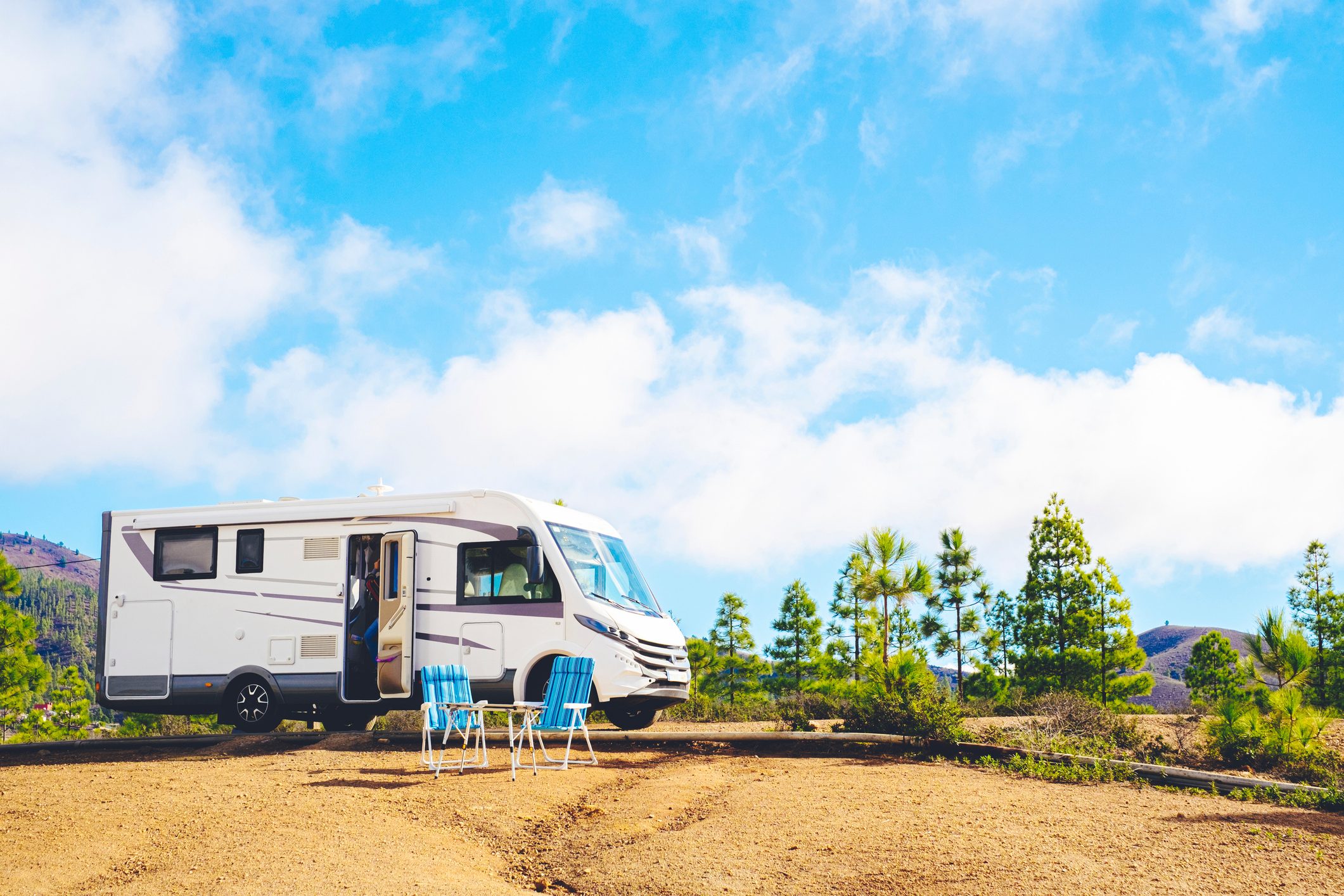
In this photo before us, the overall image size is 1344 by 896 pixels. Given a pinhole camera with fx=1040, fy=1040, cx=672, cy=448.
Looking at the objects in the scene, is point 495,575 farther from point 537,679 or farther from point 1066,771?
point 1066,771

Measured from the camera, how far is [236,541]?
12.9 metres

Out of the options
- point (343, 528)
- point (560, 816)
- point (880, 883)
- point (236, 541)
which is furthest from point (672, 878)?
point (236, 541)

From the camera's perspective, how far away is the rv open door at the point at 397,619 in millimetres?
12102

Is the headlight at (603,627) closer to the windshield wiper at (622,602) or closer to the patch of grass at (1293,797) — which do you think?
the windshield wiper at (622,602)

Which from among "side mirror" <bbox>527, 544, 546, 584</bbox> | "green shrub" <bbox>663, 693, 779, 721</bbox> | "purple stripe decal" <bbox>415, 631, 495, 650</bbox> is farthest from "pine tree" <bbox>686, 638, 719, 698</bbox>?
"side mirror" <bbox>527, 544, 546, 584</bbox>

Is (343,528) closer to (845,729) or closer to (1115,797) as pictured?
(845,729)

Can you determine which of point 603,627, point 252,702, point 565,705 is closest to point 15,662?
point 252,702


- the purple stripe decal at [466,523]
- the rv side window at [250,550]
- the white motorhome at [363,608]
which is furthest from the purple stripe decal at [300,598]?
the purple stripe decal at [466,523]

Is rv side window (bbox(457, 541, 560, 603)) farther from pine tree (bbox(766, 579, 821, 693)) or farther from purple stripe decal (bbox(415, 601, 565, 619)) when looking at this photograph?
pine tree (bbox(766, 579, 821, 693))

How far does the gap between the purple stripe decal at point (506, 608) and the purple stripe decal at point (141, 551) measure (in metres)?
3.76

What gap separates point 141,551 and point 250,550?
5.25 feet

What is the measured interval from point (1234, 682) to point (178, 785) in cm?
1043

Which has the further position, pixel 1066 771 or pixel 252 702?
pixel 252 702

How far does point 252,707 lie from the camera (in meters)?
12.8
